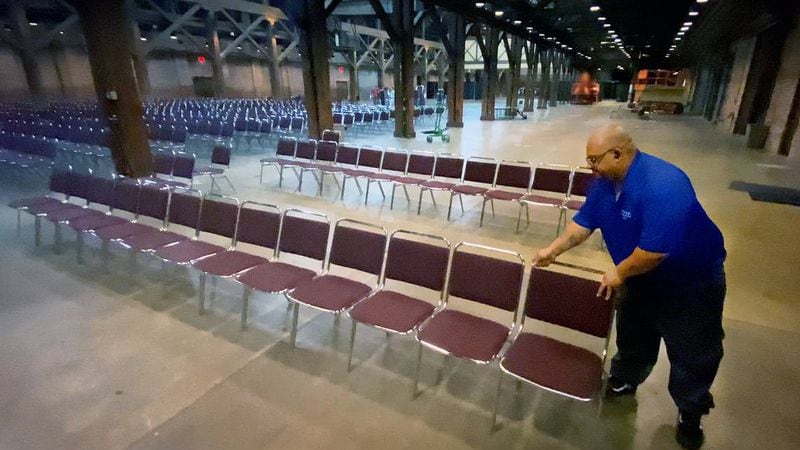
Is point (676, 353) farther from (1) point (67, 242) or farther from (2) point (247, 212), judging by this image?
(1) point (67, 242)

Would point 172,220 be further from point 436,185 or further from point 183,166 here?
point 436,185

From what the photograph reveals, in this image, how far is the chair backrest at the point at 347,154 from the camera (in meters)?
6.75

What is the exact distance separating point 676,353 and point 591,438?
24.0 inches

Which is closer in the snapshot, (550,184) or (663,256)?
(663,256)

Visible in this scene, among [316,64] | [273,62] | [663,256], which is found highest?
[273,62]

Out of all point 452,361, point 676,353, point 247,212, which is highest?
point 247,212

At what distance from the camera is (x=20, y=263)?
4.04 m

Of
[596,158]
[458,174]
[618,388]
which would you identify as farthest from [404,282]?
[458,174]

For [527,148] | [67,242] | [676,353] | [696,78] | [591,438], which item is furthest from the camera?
[696,78]

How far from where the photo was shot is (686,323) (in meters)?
1.96

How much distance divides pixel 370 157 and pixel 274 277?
392cm

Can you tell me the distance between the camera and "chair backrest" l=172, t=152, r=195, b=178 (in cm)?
539

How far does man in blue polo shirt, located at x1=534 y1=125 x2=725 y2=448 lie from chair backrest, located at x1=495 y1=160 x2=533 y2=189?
316 centimetres

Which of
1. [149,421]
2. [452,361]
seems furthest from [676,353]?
[149,421]
